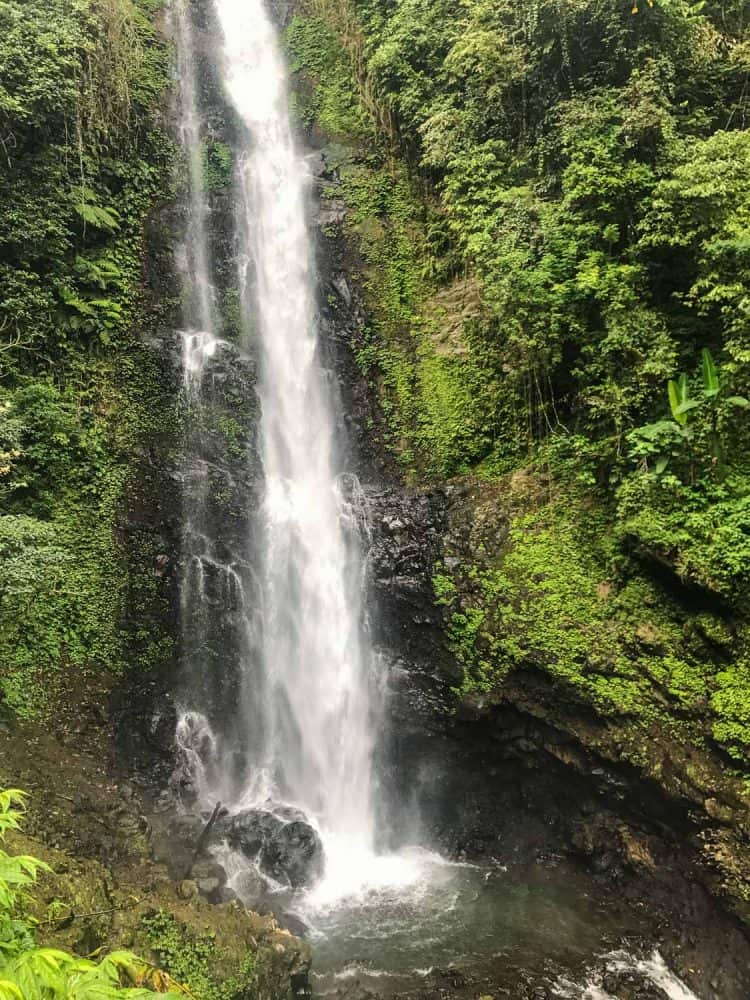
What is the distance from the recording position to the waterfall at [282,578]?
9.80m

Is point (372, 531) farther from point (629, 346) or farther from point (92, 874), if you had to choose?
point (92, 874)

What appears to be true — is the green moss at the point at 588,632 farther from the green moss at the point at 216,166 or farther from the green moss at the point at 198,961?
the green moss at the point at 216,166

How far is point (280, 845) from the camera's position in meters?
8.58

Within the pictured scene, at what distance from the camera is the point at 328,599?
10883 mm

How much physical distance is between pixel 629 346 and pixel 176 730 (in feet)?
29.8

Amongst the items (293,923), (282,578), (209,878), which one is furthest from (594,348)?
(209,878)

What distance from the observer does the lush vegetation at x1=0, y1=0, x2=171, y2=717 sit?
972cm

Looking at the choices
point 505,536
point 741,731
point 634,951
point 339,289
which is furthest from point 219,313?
point 634,951

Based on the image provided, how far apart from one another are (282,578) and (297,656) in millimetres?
1424

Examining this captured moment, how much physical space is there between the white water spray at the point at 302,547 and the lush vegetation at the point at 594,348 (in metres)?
1.70

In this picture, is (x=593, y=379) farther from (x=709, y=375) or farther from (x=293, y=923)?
(x=293, y=923)

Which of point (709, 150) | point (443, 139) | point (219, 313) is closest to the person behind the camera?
point (709, 150)

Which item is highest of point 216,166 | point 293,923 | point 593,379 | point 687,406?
point 216,166

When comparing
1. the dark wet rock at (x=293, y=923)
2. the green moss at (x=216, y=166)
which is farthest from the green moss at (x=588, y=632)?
the green moss at (x=216, y=166)
